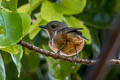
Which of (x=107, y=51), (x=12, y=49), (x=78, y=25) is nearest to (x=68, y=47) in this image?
(x=78, y=25)

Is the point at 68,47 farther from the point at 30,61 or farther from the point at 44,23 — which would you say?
the point at 30,61

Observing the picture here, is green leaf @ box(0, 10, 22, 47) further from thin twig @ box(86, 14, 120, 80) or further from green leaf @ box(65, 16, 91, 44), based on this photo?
thin twig @ box(86, 14, 120, 80)

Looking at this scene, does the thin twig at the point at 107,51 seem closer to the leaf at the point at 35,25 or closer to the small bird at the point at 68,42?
the small bird at the point at 68,42

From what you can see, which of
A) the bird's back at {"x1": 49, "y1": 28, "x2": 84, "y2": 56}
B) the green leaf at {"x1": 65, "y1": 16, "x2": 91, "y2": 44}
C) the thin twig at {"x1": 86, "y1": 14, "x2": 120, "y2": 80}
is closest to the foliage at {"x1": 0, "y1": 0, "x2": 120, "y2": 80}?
the green leaf at {"x1": 65, "y1": 16, "x2": 91, "y2": 44}

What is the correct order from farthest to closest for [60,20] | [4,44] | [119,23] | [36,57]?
[36,57] < [60,20] < [4,44] < [119,23]

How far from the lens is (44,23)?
176 centimetres

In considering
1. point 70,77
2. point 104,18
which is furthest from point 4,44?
point 104,18

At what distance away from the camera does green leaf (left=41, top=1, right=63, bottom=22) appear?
1642 mm

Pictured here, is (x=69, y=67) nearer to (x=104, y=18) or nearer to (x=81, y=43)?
(x=81, y=43)

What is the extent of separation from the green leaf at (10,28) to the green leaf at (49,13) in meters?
0.55

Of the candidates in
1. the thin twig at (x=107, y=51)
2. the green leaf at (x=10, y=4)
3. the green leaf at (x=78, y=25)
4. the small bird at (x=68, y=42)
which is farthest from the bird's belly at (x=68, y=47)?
the thin twig at (x=107, y=51)

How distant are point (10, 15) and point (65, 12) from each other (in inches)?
26.3

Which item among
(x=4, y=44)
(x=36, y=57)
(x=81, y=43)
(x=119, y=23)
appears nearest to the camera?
(x=119, y=23)

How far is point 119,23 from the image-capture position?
0.86ft
